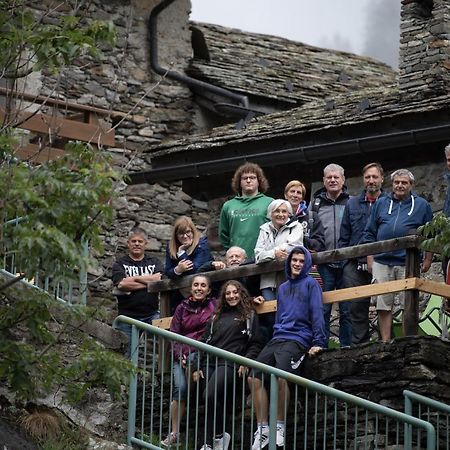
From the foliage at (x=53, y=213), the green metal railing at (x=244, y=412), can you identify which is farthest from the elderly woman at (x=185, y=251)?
the foliage at (x=53, y=213)

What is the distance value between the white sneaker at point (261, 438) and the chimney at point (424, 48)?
247 inches

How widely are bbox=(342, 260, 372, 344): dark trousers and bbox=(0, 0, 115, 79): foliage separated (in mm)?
3812

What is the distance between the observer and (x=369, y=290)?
14.9 m

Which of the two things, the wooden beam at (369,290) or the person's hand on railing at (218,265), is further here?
the person's hand on railing at (218,265)

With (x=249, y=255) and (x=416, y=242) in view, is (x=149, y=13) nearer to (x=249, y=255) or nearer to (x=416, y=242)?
(x=249, y=255)

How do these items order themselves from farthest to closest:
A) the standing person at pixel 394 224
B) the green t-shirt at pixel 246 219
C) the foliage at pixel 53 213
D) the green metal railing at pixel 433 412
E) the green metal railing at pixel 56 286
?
the green t-shirt at pixel 246 219, the standing person at pixel 394 224, the green metal railing at pixel 56 286, the green metal railing at pixel 433 412, the foliage at pixel 53 213

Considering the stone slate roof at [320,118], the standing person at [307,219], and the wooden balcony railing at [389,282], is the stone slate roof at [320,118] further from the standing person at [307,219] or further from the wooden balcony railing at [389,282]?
the wooden balcony railing at [389,282]

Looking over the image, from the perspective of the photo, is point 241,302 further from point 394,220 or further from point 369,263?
point 394,220

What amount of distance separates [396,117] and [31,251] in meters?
8.22

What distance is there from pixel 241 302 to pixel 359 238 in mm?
1344

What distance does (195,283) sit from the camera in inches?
600

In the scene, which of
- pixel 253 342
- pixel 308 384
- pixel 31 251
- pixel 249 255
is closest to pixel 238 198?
pixel 249 255

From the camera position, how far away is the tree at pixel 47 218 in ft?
37.3

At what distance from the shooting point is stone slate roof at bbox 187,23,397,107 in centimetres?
2461
